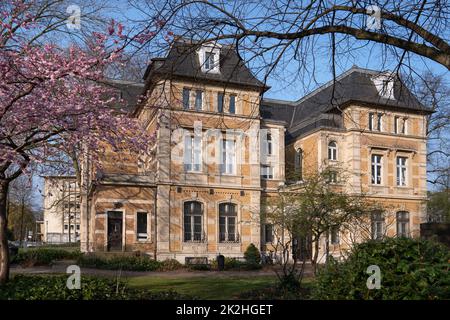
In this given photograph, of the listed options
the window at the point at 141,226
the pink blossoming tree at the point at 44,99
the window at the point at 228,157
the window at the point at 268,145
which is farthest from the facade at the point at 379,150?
the pink blossoming tree at the point at 44,99

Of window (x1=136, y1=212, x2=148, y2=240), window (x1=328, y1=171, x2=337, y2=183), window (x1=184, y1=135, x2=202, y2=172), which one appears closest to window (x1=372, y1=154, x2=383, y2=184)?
window (x1=184, y1=135, x2=202, y2=172)

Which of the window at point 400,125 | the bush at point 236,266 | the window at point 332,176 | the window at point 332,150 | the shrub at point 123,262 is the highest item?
the window at point 400,125

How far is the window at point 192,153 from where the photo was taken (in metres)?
30.4

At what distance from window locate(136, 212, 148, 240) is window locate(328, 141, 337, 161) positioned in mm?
14219

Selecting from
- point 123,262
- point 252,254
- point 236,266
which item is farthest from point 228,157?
point 123,262

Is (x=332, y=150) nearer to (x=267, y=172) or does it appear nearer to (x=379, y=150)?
(x=379, y=150)

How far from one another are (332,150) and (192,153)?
10.9 meters

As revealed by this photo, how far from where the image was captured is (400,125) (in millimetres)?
36250

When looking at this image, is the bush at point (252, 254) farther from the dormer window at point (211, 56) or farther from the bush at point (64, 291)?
the dormer window at point (211, 56)

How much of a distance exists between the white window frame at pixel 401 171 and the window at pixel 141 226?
63.3ft

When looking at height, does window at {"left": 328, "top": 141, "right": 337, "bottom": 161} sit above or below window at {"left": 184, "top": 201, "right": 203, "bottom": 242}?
above

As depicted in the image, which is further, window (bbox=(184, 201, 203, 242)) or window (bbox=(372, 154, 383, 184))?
window (bbox=(372, 154, 383, 184))

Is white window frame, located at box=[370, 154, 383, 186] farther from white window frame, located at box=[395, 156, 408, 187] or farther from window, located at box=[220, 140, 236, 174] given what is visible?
window, located at box=[220, 140, 236, 174]

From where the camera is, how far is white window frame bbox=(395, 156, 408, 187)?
36.1 m
